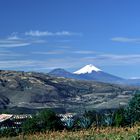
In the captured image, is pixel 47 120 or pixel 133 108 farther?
pixel 47 120

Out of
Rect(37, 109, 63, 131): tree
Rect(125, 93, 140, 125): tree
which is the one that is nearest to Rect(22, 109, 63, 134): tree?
Rect(37, 109, 63, 131): tree

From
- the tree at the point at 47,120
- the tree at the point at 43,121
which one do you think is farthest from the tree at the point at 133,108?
the tree at the point at 43,121

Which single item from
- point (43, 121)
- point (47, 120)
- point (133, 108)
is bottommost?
point (43, 121)

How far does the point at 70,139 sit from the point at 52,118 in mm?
45226

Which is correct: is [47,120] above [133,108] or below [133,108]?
below

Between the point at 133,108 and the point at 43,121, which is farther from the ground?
the point at 133,108

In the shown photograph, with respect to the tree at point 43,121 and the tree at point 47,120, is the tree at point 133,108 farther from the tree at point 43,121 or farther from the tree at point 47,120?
the tree at point 43,121

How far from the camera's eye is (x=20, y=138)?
81.5ft

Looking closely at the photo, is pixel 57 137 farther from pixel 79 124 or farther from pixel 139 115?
pixel 139 115

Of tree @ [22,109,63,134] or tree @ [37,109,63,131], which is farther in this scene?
tree @ [37,109,63,131]

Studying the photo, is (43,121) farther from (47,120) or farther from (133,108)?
(133,108)

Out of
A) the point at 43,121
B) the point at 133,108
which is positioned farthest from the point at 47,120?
the point at 133,108

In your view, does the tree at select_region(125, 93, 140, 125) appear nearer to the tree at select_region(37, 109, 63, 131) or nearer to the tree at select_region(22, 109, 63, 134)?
the tree at select_region(37, 109, 63, 131)

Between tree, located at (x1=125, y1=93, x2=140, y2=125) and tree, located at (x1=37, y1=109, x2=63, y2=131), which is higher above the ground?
tree, located at (x1=125, y1=93, x2=140, y2=125)
